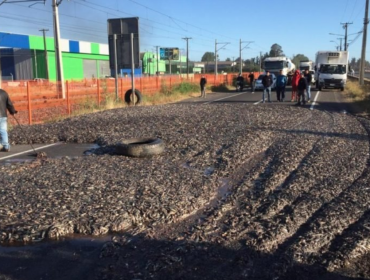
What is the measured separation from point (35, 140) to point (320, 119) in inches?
392

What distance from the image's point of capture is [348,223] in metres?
5.07

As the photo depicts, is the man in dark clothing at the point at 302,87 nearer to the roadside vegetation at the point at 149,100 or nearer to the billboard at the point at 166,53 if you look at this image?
the roadside vegetation at the point at 149,100

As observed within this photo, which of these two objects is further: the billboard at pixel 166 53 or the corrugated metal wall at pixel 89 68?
the billboard at pixel 166 53

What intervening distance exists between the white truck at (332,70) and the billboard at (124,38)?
18.6m

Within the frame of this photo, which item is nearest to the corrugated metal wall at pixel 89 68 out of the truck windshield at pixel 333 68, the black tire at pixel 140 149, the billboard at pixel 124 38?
the truck windshield at pixel 333 68

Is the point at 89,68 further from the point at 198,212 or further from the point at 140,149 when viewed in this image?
the point at 198,212

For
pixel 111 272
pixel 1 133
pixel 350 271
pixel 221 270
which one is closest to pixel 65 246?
pixel 111 272

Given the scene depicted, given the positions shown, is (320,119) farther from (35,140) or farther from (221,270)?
(221,270)

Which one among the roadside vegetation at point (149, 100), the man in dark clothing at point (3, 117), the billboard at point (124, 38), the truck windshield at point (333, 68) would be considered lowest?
the roadside vegetation at point (149, 100)

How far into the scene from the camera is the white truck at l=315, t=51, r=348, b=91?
117 ft

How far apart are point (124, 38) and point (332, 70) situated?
20.3 m

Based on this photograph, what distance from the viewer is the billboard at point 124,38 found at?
79.9 ft

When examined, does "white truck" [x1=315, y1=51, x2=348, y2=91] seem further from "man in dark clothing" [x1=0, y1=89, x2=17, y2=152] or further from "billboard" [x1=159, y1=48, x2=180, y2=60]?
"billboard" [x1=159, y1=48, x2=180, y2=60]

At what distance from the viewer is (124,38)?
24.6m
